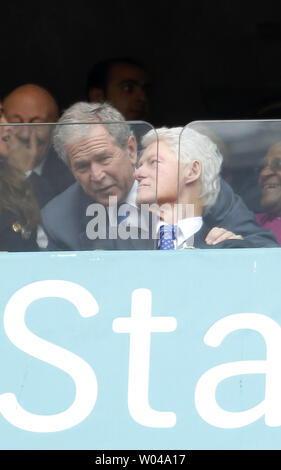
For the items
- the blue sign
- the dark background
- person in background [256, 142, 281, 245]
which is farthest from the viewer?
the dark background

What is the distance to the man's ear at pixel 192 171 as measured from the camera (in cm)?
423

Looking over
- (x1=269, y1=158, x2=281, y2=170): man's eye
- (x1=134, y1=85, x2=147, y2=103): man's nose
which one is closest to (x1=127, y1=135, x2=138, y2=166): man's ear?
(x1=269, y1=158, x2=281, y2=170): man's eye

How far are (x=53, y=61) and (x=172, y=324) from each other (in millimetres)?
3611

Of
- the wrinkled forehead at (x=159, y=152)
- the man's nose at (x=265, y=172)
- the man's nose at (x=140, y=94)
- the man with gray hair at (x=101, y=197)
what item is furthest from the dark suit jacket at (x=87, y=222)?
the man's nose at (x=140, y=94)

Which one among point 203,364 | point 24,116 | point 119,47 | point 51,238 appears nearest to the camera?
point 203,364

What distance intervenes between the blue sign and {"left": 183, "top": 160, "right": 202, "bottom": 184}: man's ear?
242 millimetres

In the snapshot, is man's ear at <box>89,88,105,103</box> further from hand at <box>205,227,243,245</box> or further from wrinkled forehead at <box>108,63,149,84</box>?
hand at <box>205,227,243,245</box>

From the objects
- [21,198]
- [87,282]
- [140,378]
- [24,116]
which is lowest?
[140,378]

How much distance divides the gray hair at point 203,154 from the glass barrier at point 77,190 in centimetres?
9

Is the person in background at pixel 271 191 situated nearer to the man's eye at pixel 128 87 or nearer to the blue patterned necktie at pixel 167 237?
the blue patterned necktie at pixel 167 237

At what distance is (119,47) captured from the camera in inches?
290

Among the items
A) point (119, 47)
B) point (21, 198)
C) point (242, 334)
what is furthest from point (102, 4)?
point (242, 334)

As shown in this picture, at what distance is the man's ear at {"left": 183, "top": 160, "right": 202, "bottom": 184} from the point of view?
4.23m

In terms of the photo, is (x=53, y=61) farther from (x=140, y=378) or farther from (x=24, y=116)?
(x=140, y=378)
